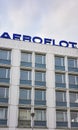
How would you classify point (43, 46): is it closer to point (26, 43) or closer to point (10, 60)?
point (26, 43)

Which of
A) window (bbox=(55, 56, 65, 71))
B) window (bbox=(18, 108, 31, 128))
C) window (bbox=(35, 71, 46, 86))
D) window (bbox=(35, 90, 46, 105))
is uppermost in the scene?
window (bbox=(55, 56, 65, 71))

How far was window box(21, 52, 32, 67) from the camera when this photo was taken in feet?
147

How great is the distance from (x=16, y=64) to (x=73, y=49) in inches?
496

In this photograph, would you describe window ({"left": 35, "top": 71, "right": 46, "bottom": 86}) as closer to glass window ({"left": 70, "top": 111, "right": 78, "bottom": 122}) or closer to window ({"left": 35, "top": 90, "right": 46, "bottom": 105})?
window ({"left": 35, "top": 90, "right": 46, "bottom": 105})

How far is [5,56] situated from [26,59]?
4027 mm

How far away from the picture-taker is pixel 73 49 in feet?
160

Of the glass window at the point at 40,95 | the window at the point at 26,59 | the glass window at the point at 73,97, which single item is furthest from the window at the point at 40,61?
the glass window at the point at 73,97

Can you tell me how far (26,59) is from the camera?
149 feet

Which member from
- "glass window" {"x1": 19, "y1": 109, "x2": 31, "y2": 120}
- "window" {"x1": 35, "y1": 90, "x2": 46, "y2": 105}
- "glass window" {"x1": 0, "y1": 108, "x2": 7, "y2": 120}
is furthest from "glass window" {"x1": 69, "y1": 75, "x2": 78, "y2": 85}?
"glass window" {"x1": 0, "y1": 108, "x2": 7, "y2": 120}

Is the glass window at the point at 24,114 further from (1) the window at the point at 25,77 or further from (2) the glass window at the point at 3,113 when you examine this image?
(1) the window at the point at 25,77

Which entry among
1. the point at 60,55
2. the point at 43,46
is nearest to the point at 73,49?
the point at 60,55

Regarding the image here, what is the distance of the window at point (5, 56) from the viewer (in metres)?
43.7

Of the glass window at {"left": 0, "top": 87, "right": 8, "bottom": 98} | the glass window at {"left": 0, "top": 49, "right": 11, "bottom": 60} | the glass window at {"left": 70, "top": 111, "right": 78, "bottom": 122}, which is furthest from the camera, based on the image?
the glass window at {"left": 0, "top": 49, "right": 11, "bottom": 60}

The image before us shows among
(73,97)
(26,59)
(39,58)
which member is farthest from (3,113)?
(73,97)
